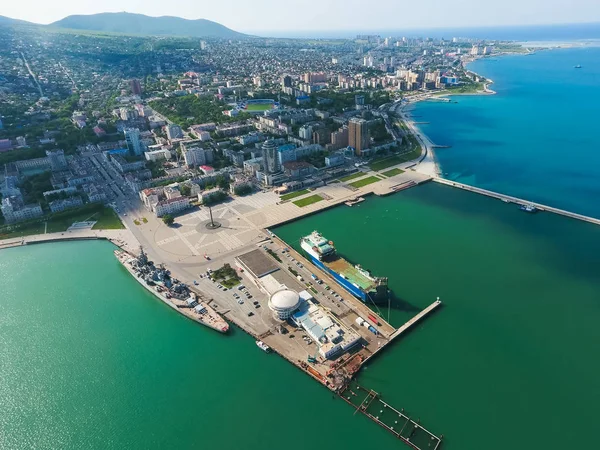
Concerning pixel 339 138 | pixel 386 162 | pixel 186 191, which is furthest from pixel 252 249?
pixel 339 138

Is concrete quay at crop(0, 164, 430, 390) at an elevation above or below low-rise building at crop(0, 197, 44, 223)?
below

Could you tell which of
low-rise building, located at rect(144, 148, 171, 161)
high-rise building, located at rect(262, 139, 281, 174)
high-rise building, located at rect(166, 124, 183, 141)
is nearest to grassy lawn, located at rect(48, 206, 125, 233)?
low-rise building, located at rect(144, 148, 171, 161)

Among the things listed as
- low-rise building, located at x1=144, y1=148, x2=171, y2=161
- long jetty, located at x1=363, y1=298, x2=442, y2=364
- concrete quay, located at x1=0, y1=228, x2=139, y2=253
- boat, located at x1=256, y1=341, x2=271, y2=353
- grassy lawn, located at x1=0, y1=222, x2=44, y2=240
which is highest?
low-rise building, located at x1=144, y1=148, x2=171, y2=161

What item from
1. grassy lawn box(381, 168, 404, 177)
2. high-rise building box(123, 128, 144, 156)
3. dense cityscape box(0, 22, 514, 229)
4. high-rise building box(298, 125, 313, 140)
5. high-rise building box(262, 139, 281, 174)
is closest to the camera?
dense cityscape box(0, 22, 514, 229)

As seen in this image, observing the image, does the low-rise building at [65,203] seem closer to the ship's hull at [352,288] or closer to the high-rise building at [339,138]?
the ship's hull at [352,288]

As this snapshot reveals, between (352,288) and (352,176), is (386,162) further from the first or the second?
(352,288)

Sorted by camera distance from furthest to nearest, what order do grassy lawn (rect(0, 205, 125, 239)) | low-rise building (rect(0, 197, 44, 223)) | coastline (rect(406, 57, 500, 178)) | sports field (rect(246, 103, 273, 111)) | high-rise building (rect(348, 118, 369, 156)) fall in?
sports field (rect(246, 103, 273, 111)) → high-rise building (rect(348, 118, 369, 156)) → coastline (rect(406, 57, 500, 178)) → low-rise building (rect(0, 197, 44, 223)) → grassy lawn (rect(0, 205, 125, 239))

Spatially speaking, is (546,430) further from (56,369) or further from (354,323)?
(56,369)

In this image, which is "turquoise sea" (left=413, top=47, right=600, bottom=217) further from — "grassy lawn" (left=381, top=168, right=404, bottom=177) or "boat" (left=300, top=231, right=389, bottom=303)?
"boat" (left=300, top=231, right=389, bottom=303)
